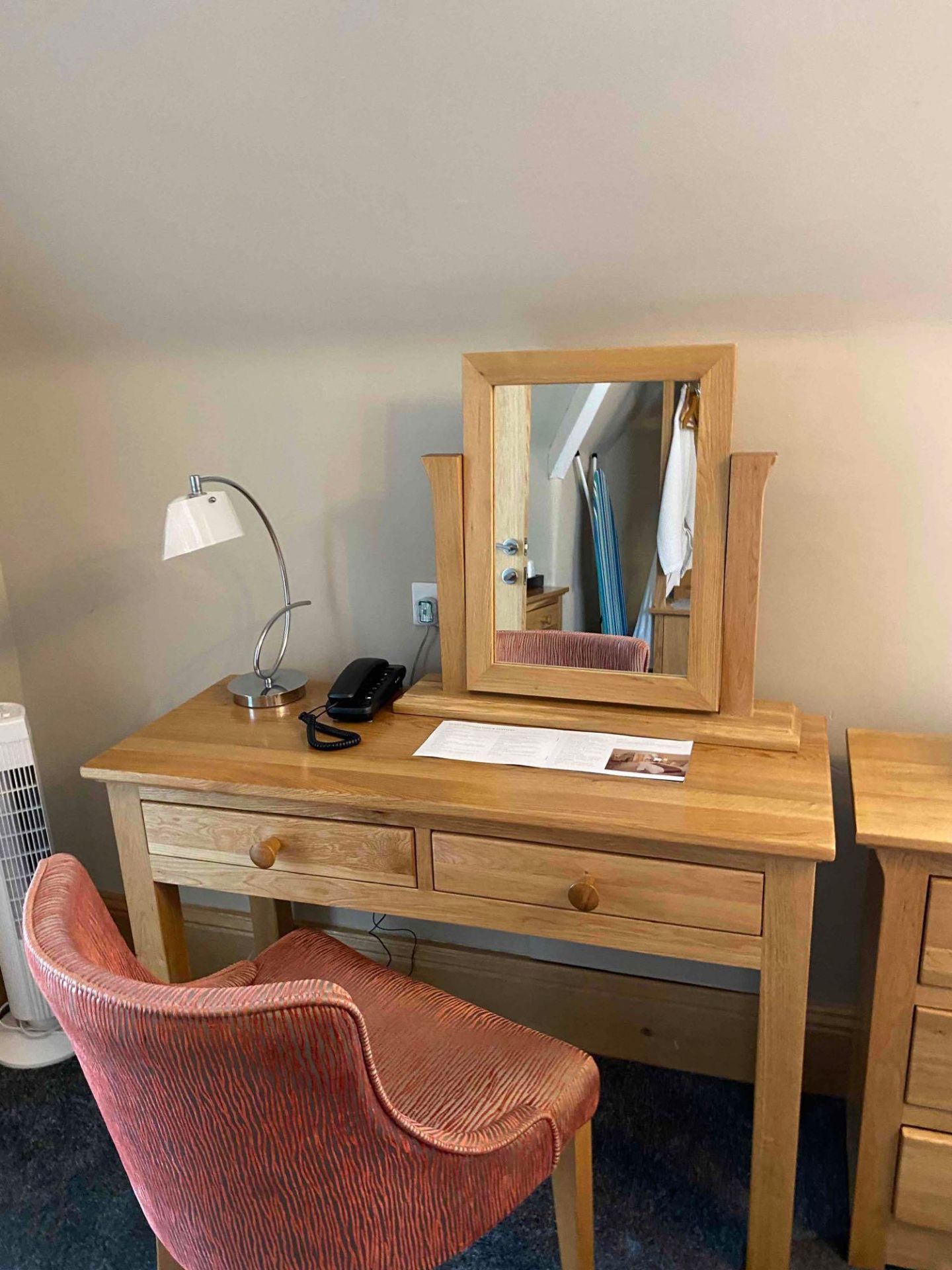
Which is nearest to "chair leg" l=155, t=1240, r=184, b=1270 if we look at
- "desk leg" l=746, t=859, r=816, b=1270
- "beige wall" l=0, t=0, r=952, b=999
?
"desk leg" l=746, t=859, r=816, b=1270

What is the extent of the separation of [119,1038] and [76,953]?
4.3 inches

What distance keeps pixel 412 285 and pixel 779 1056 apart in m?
1.36

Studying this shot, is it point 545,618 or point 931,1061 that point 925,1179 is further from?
point 545,618

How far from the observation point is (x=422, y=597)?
190 cm

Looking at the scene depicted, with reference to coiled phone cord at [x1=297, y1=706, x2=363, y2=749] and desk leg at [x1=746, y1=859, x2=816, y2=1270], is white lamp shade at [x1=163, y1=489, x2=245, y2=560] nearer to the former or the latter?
coiled phone cord at [x1=297, y1=706, x2=363, y2=749]

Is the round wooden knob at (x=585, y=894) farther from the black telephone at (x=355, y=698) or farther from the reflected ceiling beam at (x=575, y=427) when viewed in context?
the reflected ceiling beam at (x=575, y=427)

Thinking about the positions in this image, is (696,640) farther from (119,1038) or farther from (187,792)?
(119,1038)

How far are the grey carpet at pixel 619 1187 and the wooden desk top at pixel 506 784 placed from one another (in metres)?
0.76

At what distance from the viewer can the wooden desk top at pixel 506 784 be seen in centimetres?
126

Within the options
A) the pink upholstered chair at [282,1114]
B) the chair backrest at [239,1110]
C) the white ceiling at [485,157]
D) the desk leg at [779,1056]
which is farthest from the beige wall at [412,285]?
the chair backrest at [239,1110]

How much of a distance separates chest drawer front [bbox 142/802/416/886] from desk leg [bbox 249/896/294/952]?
49 cm

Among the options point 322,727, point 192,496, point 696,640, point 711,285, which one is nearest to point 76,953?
point 322,727

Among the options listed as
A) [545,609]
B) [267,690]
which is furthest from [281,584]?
[545,609]

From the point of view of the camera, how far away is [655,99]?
4.22 feet
